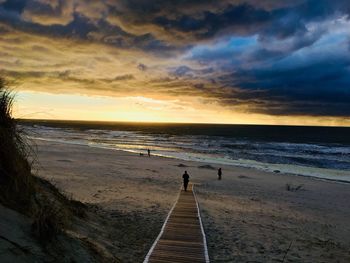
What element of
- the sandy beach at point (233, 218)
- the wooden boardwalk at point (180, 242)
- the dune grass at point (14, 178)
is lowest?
the sandy beach at point (233, 218)

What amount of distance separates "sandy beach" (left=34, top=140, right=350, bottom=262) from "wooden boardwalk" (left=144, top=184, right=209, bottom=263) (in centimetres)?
52

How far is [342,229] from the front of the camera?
16.4 m

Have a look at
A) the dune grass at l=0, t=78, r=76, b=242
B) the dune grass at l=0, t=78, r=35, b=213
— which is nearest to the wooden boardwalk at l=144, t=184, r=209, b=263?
the dune grass at l=0, t=78, r=76, b=242

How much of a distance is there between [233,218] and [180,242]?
606cm

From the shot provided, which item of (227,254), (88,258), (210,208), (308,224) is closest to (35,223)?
(88,258)

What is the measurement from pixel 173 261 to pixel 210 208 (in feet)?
29.3

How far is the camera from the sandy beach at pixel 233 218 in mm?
11125

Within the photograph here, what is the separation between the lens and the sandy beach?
11125 millimetres

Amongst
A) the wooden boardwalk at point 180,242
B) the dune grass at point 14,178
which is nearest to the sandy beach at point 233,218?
the wooden boardwalk at point 180,242

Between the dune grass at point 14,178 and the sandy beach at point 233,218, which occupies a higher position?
the dune grass at point 14,178

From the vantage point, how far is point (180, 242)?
10477mm

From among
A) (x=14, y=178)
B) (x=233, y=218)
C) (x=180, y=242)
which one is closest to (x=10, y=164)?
(x=14, y=178)

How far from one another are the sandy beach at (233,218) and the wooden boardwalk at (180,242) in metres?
0.52

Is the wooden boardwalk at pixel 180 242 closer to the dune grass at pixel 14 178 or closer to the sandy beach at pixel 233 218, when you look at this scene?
the sandy beach at pixel 233 218
